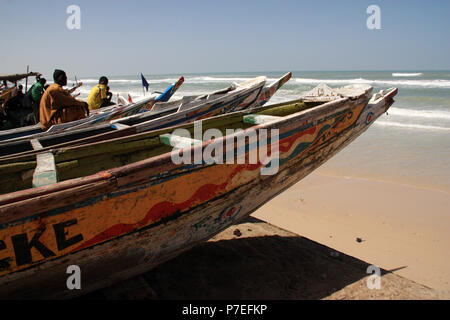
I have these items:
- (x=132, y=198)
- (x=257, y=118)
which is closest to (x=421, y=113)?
(x=257, y=118)

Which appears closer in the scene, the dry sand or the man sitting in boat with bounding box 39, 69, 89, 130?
the dry sand

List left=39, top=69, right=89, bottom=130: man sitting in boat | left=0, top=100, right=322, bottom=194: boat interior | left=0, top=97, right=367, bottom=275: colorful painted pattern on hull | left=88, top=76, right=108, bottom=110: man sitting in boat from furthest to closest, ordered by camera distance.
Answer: left=88, top=76, right=108, bottom=110: man sitting in boat
left=39, top=69, right=89, bottom=130: man sitting in boat
left=0, top=100, right=322, bottom=194: boat interior
left=0, top=97, right=367, bottom=275: colorful painted pattern on hull

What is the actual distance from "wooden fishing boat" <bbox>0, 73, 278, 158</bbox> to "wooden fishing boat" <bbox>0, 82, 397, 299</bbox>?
0.52 meters

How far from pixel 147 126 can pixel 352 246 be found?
285 centimetres

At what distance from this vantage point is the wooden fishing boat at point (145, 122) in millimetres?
3355

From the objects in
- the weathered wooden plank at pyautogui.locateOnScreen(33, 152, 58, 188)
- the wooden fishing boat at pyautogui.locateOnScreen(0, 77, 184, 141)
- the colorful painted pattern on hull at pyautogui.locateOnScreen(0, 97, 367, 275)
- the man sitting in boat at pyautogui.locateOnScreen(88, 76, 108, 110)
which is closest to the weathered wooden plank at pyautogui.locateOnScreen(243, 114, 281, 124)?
the colorful painted pattern on hull at pyautogui.locateOnScreen(0, 97, 367, 275)

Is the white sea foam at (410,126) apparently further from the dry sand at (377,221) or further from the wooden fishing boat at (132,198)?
the wooden fishing boat at (132,198)

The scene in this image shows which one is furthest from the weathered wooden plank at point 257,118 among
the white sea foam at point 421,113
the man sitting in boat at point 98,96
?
the white sea foam at point 421,113

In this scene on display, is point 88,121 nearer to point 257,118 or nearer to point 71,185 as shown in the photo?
point 257,118

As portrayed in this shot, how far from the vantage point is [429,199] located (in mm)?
4824

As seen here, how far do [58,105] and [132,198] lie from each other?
3472 mm

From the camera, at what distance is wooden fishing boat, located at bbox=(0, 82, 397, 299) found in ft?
5.44

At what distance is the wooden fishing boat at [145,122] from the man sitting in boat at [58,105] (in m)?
1.02

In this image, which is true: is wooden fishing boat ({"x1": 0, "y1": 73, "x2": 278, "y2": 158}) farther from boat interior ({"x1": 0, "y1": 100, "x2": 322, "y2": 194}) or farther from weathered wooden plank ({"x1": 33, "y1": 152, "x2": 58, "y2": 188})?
weathered wooden plank ({"x1": 33, "y1": 152, "x2": 58, "y2": 188})
